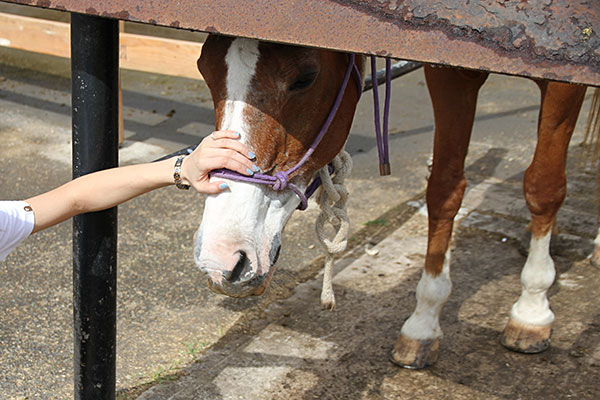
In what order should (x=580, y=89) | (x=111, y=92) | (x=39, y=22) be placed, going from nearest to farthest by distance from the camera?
(x=111, y=92) < (x=580, y=89) < (x=39, y=22)

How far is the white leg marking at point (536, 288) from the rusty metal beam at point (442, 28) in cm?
206

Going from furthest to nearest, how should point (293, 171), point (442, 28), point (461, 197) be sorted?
point (461, 197) → point (293, 171) → point (442, 28)

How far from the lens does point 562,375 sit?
8.33ft

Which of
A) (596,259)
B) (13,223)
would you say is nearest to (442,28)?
(13,223)

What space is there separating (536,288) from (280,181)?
5.15 feet

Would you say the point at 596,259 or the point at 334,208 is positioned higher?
the point at 334,208

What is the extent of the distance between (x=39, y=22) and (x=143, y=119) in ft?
3.09

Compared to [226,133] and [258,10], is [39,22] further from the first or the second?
[258,10]

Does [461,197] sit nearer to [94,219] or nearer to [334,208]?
[334,208]

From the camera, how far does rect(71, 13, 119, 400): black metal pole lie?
138 cm

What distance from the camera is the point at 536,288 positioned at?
274 centimetres

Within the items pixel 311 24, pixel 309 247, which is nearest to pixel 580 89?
pixel 309 247

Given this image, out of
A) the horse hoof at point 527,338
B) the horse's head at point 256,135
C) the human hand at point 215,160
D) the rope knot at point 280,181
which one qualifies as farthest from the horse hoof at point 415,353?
the human hand at point 215,160

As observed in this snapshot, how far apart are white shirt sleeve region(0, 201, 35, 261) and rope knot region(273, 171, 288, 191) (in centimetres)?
51
